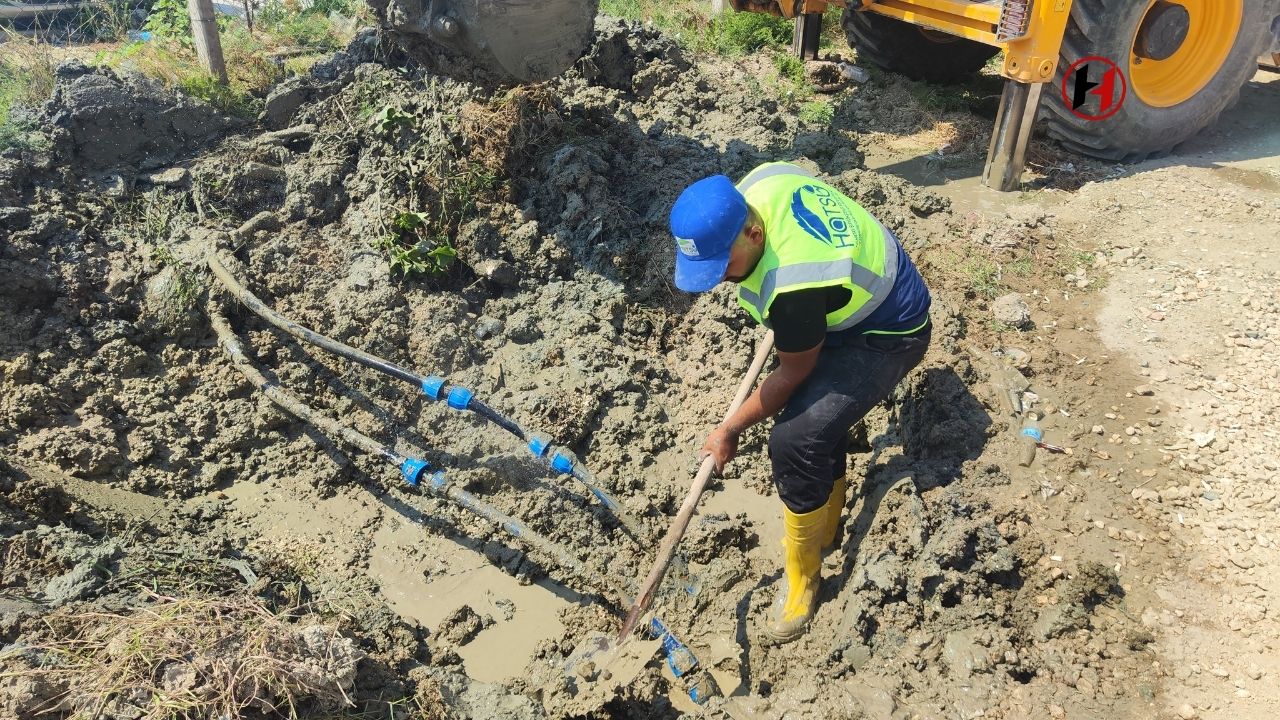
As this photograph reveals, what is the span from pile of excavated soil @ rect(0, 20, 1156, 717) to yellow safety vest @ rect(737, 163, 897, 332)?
3.00ft

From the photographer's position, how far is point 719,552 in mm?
3271

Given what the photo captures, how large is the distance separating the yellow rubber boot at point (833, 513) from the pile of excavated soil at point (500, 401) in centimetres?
7

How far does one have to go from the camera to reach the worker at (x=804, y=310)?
93.0 inches

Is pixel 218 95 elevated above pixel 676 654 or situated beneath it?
elevated above

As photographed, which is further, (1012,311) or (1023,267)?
(1023,267)

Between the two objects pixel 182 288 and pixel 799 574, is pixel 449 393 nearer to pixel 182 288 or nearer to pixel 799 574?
pixel 799 574

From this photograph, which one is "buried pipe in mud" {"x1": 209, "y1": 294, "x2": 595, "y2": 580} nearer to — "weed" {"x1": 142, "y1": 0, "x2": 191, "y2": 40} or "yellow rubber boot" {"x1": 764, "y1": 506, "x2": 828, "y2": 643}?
"yellow rubber boot" {"x1": 764, "y1": 506, "x2": 828, "y2": 643}

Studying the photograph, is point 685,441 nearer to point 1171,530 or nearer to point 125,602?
point 1171,530

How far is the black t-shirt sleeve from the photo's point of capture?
93.7 inches

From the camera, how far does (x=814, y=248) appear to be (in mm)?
2422

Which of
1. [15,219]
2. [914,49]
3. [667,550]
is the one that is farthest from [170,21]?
[667,550]

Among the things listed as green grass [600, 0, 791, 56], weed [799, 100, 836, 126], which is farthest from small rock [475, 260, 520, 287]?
green grass [600, 0, 791, 56]

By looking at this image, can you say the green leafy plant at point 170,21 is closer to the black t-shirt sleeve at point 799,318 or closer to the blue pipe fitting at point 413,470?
the blue pipe fitting at point 413,470

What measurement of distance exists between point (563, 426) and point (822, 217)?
163cm
